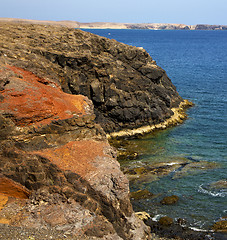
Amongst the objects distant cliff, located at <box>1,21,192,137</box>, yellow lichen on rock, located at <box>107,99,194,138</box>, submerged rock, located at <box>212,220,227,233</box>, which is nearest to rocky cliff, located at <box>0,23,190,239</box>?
submerged rock, located at <box>212,220,227,233</box>

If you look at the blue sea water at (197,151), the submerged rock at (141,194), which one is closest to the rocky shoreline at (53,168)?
the blue sea water at (197,151)

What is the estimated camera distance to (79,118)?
106 feet

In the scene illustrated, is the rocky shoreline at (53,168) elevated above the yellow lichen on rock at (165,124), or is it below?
above

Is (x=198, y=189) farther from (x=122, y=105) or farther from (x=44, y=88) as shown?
(x=122, y=105)

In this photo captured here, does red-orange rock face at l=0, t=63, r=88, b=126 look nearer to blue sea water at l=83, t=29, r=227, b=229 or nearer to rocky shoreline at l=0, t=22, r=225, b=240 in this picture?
rocky shoreline at l=0, t=22, r=225, b=240

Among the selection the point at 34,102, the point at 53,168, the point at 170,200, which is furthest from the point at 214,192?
the point at 34,102

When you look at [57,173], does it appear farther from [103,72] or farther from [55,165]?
[103,72]

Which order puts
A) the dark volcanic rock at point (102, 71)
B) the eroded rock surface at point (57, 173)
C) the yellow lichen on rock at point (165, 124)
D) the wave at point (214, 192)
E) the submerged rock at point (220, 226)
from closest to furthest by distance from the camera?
the eroded rock surface at point (57, 173) < the submerged rock at point (220, 226) < the wave at point (214, 192) < the dark volcanic rock at point (102, 71) < the yellow lichen on rock at point (165, 124)

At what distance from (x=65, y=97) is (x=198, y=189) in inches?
808

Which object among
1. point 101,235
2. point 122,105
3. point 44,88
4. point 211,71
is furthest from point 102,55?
point 211,71

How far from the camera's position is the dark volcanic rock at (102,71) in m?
56.4

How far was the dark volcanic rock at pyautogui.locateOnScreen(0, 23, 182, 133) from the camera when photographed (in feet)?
185

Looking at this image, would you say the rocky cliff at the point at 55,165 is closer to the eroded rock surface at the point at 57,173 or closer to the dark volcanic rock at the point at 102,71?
the eroded rock surface at the point at 57,173

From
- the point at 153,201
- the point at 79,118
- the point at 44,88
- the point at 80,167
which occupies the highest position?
the point at 44,88
